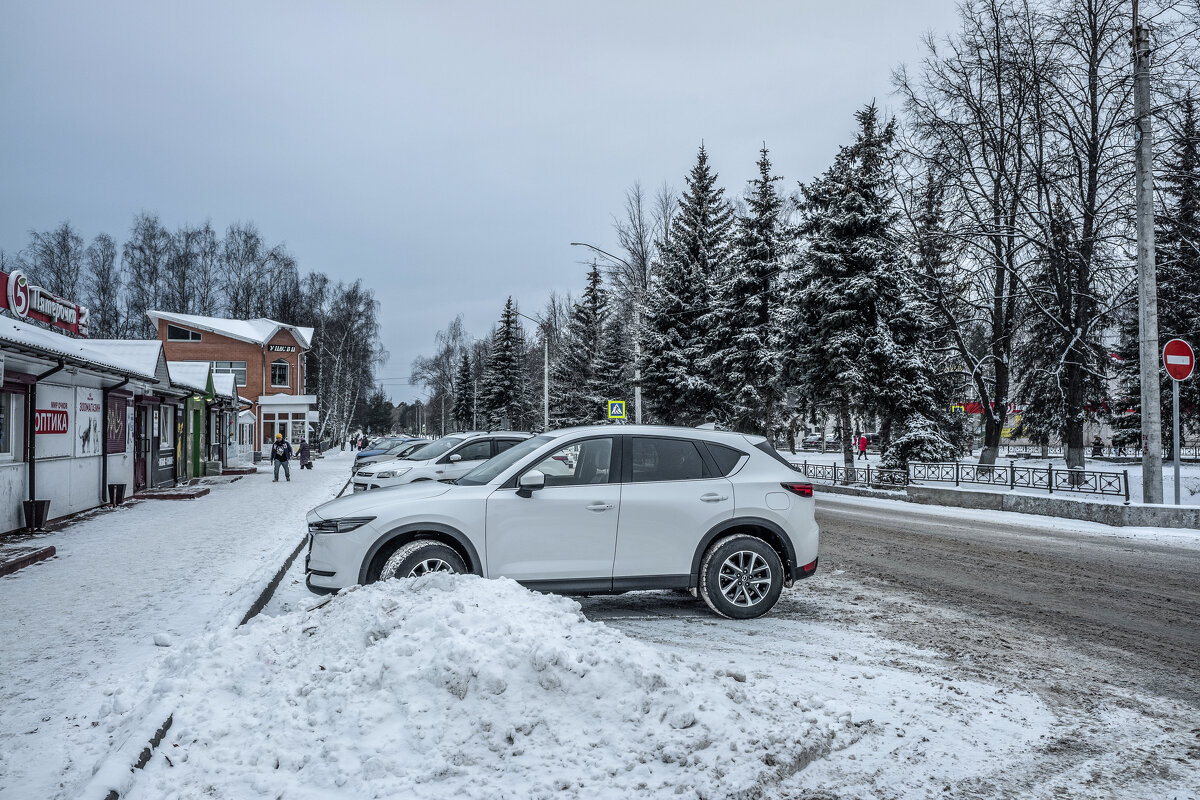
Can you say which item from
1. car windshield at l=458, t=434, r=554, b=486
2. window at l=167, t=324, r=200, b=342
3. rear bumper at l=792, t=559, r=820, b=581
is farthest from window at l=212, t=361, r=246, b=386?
rear bumper at l=792, t=559, r=820, b=581

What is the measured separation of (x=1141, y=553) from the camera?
11.3 m

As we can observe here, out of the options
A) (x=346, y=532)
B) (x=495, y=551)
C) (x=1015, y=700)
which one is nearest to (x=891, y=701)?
(x=1015, y=700)

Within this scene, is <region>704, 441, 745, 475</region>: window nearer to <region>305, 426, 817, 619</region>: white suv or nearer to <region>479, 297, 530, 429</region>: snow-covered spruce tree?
<region>305, 426, 817, 619</region>: white suv

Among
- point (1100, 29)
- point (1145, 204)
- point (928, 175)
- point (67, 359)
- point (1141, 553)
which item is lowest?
point (1141, 553)

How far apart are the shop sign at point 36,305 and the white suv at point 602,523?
37.9 ft

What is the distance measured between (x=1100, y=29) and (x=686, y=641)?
25202 millimetres

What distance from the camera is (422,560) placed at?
640 centimetres

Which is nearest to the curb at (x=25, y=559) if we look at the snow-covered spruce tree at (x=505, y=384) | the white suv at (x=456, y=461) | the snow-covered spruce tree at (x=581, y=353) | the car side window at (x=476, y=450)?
the white suv at (x=456, y=461)

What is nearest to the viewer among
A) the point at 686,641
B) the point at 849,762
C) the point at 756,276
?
the point at 849,762

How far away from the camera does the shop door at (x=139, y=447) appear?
2032 centimetres

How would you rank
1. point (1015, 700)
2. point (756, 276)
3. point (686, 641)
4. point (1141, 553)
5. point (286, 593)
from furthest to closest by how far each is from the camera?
point (756, 276) < point (1141, 553) < point (286, 593) < point (686, 641) < point (1015, 700)

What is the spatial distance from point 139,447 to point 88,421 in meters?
5.47

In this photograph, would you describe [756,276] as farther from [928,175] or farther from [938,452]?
[938,452]

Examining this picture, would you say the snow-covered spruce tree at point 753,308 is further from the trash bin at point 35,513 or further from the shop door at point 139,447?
the trash bin at point 35,513
